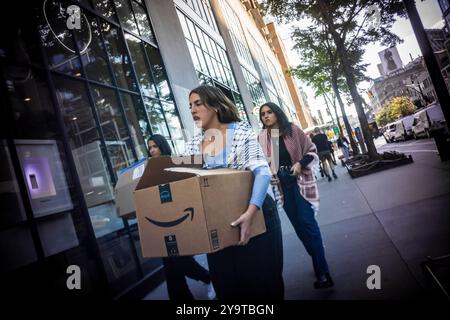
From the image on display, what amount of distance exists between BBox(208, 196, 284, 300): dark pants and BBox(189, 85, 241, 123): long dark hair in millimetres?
663

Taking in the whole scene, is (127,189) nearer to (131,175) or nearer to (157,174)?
(131,175)

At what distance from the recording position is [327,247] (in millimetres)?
3859

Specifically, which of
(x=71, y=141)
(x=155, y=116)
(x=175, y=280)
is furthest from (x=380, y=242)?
(x=155, y=116)

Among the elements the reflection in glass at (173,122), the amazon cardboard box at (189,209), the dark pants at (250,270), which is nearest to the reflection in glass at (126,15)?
the reflection in glass at (173,122)

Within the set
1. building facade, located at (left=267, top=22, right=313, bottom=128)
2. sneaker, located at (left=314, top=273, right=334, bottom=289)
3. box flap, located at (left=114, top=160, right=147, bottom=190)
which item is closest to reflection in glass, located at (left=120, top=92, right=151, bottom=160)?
box flap, located at (left=114, top=160, right=147, bottom=190)

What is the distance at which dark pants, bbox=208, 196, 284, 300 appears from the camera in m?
1.67

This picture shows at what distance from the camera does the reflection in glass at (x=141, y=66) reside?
698 cm

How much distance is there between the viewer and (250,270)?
1.67 metres

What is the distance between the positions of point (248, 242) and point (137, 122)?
17.1ft

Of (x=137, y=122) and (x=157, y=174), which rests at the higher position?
(x=137, y=122)

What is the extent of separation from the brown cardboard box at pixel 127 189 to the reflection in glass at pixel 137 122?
10.7ft

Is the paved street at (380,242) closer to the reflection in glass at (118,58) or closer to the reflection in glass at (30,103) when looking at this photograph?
the reflection in glass at (30,103)

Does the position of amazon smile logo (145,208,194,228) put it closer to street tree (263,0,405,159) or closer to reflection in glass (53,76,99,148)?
reflection in glass (53,76,99,148)

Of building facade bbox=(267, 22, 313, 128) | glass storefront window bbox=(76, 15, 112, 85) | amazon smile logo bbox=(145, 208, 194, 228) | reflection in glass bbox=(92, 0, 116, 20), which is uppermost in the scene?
building facade bbox=(267, 22, 313, 128)
